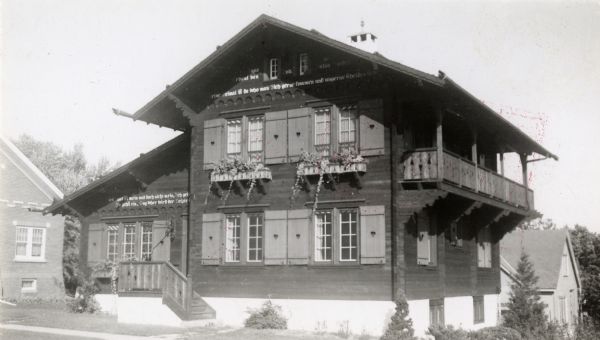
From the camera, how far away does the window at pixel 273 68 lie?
72.7 ft

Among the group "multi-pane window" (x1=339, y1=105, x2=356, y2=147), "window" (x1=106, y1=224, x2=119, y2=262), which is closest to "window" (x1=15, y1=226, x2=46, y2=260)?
"window" (x1=106, y1=224, x2=119, y2=262)

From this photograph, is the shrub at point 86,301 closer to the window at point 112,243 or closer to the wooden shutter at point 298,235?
the window at point 112,243

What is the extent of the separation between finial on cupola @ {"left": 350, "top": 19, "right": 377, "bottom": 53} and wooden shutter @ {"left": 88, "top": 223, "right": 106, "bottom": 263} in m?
12.0

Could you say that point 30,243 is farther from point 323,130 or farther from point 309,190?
point 323,130

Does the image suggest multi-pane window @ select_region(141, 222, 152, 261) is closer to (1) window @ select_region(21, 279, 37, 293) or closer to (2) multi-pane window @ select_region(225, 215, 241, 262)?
(2) multi-pane window @ select_region(225, 215, 241, 262)

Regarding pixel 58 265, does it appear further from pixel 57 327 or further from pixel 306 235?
pixel 306 235

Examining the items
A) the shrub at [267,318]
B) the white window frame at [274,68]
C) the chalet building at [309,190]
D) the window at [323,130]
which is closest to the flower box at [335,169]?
the chalet building at [309,190]

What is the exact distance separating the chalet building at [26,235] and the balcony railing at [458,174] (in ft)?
65.7

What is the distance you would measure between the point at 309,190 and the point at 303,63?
4127 millimetres

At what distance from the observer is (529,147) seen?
27062 millimetres

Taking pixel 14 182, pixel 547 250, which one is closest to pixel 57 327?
pixel 14 182

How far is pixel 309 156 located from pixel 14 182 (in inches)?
768

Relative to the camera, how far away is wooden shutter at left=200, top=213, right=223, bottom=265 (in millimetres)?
22141

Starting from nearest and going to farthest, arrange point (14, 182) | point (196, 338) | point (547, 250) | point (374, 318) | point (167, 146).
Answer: point (196, 338), point (374, 318), point (167, 146), point (14, 182), point (547, 250)
